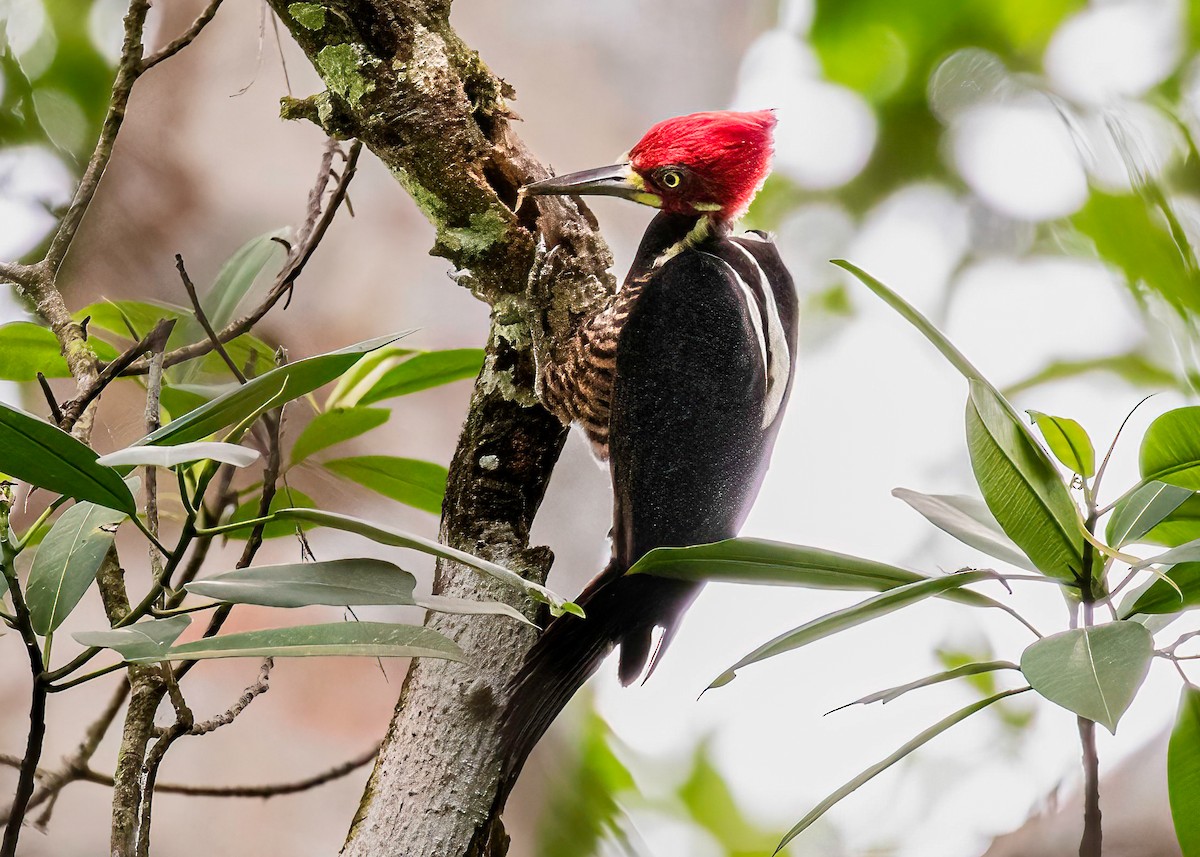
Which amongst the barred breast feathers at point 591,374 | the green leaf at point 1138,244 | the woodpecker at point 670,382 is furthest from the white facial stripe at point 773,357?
the green leaf at point 1138,244

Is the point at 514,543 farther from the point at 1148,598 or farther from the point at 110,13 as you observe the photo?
the point at 110,13

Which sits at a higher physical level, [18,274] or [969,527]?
[18,274]

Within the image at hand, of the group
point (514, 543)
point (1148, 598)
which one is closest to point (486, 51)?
point (514, 543)

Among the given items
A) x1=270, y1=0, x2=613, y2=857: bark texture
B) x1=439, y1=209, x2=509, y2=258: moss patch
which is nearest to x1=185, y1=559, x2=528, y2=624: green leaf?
x1=270, y1=0, x2=613, y2=857: bark texture

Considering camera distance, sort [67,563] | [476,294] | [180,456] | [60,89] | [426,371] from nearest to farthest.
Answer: [180,456] → [67,563] → [476,294] → [426,371] → [60,89]

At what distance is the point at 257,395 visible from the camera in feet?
1.81

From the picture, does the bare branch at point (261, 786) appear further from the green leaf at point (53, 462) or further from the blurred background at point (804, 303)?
the green leaf at point (53, 462)

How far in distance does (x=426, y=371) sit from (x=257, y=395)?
1.03 feet

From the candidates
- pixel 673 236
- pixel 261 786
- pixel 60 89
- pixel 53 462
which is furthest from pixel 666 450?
pixel 60 89

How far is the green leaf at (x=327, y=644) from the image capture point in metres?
0.48

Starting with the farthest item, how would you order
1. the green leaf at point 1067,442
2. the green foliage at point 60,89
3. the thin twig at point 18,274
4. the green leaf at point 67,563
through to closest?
→ the green foliage at point 60,89, the thin twig at point 18,274, the green leaf at point 1067,442, the green leaf at point 67,563

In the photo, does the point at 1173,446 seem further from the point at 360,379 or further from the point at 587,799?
the point at 360,379

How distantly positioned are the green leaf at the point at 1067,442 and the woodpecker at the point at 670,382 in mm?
190

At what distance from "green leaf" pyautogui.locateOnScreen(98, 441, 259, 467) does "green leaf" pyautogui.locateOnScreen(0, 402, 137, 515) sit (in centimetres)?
5
